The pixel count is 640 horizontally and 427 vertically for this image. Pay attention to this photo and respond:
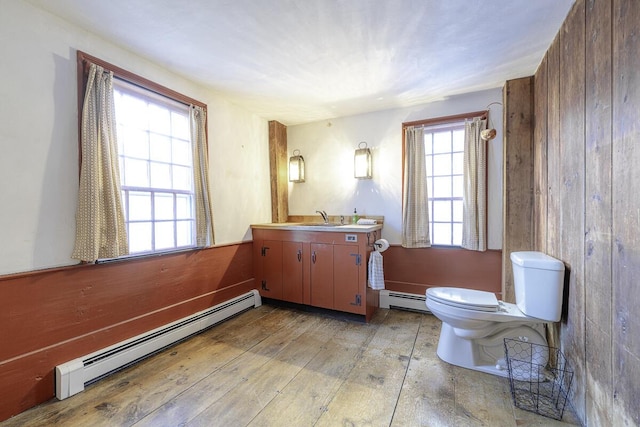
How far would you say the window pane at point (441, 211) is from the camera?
2.97m

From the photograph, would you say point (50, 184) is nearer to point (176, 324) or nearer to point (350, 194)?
point (176, 324)

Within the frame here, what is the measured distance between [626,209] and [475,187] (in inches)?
67.6

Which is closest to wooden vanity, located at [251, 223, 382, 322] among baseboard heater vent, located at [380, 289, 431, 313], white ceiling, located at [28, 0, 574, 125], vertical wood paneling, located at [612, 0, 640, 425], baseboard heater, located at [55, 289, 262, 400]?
baseboard heater vent, located at [380, 289, 431, 313]

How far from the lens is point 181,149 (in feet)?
8.09

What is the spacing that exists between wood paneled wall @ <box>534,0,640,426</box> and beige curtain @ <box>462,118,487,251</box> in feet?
2.77

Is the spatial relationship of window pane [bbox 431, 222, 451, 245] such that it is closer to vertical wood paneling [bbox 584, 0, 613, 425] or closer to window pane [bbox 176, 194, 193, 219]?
vertical wood paneling [bbox 584, 0, 613, 425]

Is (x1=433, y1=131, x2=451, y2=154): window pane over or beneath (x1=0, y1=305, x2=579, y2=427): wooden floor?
over

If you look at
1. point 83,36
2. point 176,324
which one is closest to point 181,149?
point 83,36

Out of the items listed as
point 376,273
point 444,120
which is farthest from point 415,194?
point 376,273

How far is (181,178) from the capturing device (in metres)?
2.47

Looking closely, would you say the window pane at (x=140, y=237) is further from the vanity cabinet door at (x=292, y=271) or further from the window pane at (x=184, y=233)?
the vanity cabinet door at (x=292, y=271)

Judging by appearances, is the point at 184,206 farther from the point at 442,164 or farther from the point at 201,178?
the point at 442,164

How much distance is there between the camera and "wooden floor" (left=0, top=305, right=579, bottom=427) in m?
1.46

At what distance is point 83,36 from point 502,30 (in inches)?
112
